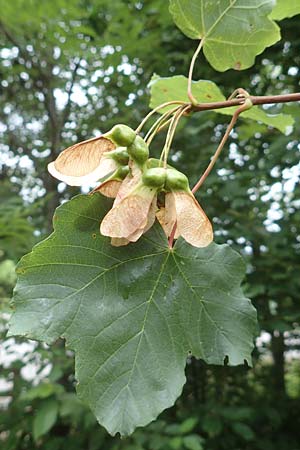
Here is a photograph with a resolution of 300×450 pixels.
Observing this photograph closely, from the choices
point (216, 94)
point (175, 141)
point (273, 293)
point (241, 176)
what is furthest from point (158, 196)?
point (175, 141)

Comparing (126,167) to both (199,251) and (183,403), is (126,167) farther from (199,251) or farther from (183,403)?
(183,403)

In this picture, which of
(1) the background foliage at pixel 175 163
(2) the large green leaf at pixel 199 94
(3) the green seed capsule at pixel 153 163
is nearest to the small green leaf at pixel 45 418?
(1) the background foliage at pixel 175 163

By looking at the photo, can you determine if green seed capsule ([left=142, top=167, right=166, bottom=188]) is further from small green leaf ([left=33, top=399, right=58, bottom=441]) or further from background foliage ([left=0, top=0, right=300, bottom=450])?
small green leaf ([left=33, top=399, right=58, bottom=441])

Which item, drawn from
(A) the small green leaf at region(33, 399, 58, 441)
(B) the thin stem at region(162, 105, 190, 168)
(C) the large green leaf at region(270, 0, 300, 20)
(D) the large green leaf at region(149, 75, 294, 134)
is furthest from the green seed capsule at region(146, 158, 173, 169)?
(A) the small green leaf at region(33, 399, 58, 441)

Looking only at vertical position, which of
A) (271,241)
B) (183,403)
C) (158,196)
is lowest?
(183,403)

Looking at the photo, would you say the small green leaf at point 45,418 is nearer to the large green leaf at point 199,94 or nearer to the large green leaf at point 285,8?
the large green leaf at point 199,94
